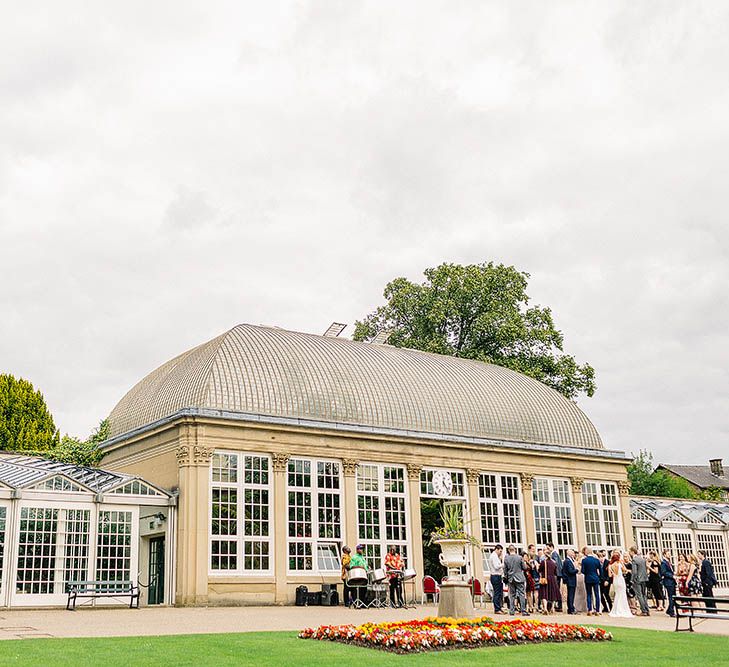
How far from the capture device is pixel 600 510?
37.4 m

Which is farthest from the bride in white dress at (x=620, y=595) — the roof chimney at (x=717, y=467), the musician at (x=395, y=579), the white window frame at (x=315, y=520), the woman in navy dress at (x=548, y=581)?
the roof chimney at (x=717, y=467)

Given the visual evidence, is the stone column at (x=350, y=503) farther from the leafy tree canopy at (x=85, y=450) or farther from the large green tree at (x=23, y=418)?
the large green tree at (x=23, y=418)

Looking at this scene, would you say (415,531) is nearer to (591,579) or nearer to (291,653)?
(591,579)

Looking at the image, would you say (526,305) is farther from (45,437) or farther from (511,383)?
(45,437)

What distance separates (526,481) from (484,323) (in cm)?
1657

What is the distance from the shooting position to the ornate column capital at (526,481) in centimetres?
3534

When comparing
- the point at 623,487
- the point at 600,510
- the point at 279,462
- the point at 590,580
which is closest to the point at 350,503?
the point at 279,462

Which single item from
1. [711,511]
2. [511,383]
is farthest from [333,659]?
[711,511]

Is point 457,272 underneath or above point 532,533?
above

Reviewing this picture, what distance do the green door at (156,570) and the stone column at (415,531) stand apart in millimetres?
8390

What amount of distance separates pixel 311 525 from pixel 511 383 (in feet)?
45.6

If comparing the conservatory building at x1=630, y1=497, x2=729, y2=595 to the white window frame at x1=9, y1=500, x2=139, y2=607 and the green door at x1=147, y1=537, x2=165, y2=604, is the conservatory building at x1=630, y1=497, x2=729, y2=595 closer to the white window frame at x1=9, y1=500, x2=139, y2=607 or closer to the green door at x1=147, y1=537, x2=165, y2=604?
the green door at x1=147, y1=537, x2=165, y2=604

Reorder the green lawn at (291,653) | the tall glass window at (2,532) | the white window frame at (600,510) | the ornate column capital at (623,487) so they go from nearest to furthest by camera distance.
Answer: the green lawn at (291,653) → the tall glass window at (2,532) → the white window frame at (600,510) → the ornate column capital at (623,487)

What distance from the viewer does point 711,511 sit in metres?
43.6
